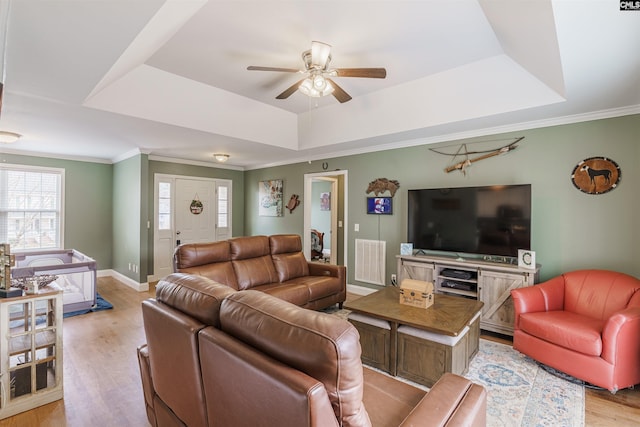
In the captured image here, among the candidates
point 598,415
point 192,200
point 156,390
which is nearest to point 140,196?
point 192,200

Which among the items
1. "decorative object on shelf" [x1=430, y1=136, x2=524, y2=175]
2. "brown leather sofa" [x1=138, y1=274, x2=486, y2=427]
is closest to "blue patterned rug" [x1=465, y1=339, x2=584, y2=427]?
"brown leather sofa" [x1=138, y1=274, x2=486, y2=427]

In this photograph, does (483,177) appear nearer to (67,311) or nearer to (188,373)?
(188,373)

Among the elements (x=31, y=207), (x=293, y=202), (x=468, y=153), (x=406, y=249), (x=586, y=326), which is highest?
(x=468, y=153)

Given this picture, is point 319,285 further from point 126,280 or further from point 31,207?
point 31,207

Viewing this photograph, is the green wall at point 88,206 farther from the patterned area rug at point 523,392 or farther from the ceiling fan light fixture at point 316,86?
the patterned area rug at point 523,392

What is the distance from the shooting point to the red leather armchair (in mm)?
2246

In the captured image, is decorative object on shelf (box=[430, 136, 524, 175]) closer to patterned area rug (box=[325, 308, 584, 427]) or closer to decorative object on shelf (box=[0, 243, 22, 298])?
patterned area rug (box=[325, 308, 584, 427])

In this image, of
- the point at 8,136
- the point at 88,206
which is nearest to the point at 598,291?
the point at 8,136

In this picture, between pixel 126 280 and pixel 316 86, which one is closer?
pixel 316 86

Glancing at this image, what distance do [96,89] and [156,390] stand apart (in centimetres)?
259

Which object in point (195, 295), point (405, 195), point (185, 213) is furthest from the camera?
point (185, 213)

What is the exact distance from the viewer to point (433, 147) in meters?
4.30

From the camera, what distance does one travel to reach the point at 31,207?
213 inches

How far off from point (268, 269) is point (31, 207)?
4.73m
